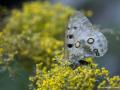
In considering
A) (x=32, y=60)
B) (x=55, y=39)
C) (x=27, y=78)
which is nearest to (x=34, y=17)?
(x=55, y=39)

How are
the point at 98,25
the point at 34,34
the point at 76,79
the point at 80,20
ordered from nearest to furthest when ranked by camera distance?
the point at 76,79 < the point at 80,20 < the point at 34,34 < the point at 98,25

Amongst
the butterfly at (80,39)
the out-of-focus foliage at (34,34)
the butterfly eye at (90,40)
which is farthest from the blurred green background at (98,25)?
the butterfly eye at (90,40)

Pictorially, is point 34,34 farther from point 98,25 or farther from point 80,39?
point 80,39

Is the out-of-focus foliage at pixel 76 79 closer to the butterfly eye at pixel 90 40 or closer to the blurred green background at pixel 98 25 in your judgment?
the butterfly eye at pixel 90 40

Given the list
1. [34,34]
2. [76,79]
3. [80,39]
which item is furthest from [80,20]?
[34,34]

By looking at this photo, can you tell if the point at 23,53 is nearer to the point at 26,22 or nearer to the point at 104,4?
the point at 26,22

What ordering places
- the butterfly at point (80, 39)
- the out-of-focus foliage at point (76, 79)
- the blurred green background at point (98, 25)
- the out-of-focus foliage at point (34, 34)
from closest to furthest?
1. the out-of-focus foliage at point (76, 79)
2. the butterfly at point (80, 39)
3. the blurred green background at point (98, 25)
4. the out-of-focus foliage at point (34, 34)
